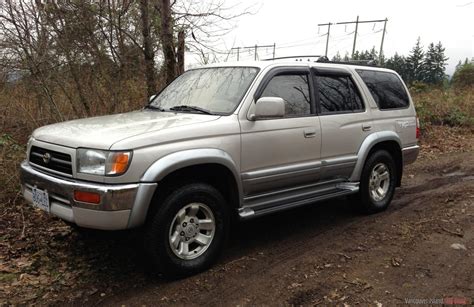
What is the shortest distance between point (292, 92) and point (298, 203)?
1169 mm

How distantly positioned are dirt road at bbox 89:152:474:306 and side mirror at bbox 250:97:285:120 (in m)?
1.38

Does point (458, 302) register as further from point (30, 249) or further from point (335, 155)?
point (30, 249)

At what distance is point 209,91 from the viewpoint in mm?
4316

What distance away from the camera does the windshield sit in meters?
4.07

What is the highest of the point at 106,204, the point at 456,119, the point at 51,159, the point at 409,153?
the point at 51,159

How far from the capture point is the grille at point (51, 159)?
330 cm

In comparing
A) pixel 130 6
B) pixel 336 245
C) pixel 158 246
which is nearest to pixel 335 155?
pixel 336 245

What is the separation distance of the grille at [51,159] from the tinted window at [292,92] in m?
1.93

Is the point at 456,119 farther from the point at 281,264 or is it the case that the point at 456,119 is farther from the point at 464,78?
the point at 464,78

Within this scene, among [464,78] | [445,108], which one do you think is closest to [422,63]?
[464,78]

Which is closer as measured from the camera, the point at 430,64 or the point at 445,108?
the point at 445,108

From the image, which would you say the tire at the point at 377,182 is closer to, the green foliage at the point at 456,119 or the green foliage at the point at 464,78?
the green foliage at the point at 456,119

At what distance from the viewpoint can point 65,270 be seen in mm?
3760

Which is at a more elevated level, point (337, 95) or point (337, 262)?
point (337, 95)
